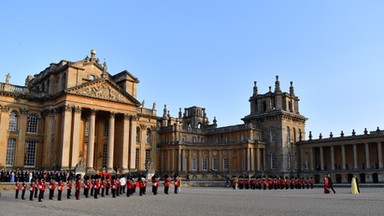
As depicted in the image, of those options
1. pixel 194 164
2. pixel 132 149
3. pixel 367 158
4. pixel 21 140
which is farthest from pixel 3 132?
pixel 367 158

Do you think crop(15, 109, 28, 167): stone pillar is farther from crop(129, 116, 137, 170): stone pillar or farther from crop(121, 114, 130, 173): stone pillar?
crop(129, 116, 137, 170): stone pillar

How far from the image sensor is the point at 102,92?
44.1 meters

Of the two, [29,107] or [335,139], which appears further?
[335,139]

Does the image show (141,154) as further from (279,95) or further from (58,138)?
(279,95)

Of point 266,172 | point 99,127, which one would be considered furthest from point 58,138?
point 266,172

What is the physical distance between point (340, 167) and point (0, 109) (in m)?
50.0

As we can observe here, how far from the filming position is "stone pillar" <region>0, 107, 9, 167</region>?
39.8m

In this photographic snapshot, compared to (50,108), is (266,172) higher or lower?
lower

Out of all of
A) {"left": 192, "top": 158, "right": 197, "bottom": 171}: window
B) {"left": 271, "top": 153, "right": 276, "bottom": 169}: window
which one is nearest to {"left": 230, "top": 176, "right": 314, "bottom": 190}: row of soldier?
{"left": 271, "top": 153, "right": 276, "bottom": 169}: window

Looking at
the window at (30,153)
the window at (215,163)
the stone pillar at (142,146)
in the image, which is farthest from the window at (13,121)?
the window at (215,163)

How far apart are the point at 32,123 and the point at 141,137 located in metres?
16.1

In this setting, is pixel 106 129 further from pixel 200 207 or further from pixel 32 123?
pixel 200 207

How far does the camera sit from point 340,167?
59844 millimetres

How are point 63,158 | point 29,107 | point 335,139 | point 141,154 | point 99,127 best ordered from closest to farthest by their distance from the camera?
point 63,158 → point 29,107 → point 99,127 → point 141,154 → point 335,139
